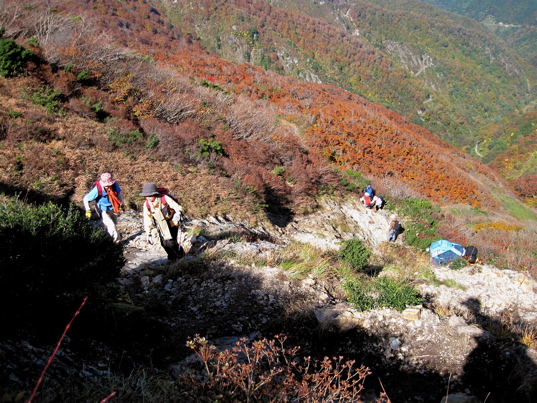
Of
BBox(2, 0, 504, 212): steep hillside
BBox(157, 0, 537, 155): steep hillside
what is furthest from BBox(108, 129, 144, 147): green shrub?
BBox(157, 0, 537, 155): steep hillside

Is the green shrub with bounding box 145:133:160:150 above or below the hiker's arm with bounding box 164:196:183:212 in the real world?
below

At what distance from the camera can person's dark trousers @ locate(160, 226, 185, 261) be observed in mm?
5059

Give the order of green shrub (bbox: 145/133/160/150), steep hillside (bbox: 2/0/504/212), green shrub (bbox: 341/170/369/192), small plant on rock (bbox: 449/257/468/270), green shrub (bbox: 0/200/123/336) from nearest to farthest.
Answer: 1. green shrub (bbox: 0/200/123/336)
2. small plant on rock (bbox: 449/257/468/270)
3. steep hillside (bbox: 2/0/504/212)
4. green shrub (bbox: 145/133/160/150)
5. green shrub (bbox: 341/170/369/192)

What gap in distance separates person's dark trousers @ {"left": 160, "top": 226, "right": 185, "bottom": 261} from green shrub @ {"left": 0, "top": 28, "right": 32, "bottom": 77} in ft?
26.8

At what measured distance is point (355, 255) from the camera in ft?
21.6

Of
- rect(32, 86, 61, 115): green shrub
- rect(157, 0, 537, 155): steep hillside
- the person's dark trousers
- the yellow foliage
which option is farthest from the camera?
rect(157, 0, 537, 155): steep hillside

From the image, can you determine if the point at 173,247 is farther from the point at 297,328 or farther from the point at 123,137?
the point at 123,137

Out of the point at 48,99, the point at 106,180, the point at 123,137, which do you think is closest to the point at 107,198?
the point at 106,180

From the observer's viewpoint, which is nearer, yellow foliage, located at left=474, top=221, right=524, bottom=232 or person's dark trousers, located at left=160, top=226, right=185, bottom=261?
person's dark trousers, located at left=160, top=226, right=185, bottom=261

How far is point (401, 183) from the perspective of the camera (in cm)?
1661

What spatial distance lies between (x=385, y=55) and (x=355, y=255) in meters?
120

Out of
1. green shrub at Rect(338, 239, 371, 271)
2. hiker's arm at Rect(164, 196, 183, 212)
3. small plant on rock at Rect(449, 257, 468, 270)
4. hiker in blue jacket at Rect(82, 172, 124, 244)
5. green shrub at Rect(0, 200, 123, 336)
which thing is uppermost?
green shrub at Rect(0, 200, 123, 336)

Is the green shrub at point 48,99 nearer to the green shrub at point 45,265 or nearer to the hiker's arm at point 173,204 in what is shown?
the hiker's arm at point 173,204

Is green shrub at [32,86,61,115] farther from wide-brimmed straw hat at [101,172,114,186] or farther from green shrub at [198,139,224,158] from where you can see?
wide-brimmed straw hat at [101,172,114,186]
